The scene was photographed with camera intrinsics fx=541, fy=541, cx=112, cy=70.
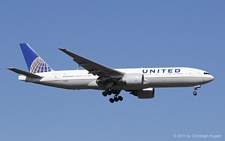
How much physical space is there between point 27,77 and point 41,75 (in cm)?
151

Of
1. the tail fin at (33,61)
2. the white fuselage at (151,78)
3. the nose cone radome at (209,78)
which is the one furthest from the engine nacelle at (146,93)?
the tail fin at (33,61)

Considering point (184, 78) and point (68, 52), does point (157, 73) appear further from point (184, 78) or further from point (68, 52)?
point (68, 52)

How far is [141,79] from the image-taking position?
5059 centimetres

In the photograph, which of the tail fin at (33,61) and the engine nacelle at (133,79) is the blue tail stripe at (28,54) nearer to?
the tail fin at (33,61)

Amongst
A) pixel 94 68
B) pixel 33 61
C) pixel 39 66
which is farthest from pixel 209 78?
pixel 33 61

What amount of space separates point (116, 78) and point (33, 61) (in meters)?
10.6

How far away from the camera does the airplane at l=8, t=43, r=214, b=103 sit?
166 feet

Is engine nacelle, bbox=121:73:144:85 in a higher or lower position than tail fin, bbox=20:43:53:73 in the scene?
lower

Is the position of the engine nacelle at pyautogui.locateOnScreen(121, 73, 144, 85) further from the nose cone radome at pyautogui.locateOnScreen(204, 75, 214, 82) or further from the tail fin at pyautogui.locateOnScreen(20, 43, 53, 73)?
the tail fin at pyautogui.locateOnScreen(20, 43, 53, 73)

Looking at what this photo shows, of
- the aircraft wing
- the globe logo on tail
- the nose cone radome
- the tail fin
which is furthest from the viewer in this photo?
the tail fin

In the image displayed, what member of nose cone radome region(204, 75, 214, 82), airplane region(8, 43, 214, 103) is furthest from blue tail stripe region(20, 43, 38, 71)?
nose cone radome region(204, 75, 214, 82)

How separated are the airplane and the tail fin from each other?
122 mm

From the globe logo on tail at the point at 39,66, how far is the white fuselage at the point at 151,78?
2.19m

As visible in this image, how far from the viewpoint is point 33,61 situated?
57500mm
